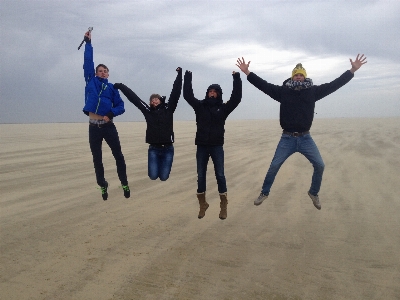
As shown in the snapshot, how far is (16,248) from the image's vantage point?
4668mm

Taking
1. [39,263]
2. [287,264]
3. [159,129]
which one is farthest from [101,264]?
[287,264]

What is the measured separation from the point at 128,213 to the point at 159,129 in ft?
6.39

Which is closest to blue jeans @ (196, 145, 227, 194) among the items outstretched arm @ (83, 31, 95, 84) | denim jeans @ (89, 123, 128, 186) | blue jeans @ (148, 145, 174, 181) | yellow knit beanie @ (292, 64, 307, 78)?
blue jeans @ (148, 145, 174, 181)

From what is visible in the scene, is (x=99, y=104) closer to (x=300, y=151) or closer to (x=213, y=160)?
(x=213, y=160)

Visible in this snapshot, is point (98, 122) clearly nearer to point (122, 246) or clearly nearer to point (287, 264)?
point (122, 246)

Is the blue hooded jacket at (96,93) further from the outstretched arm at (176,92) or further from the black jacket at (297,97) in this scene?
the black jacket at (297,97)

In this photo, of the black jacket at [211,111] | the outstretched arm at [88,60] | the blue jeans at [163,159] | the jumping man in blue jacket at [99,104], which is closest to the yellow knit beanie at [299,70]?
the black jacket at [211,111]

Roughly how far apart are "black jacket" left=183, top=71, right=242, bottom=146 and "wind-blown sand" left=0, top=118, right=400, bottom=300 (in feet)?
5.46

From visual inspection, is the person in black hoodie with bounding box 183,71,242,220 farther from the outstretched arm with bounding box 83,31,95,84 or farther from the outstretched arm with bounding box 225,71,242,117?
the outstretched arm with bounding box 83,31,95,84

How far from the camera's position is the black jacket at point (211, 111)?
4.92 metres

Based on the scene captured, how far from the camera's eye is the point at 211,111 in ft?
16.2

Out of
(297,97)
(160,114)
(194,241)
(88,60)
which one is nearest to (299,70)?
(297,97)

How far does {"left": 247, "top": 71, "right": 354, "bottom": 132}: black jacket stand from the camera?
503 cm

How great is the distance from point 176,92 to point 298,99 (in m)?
2.06
